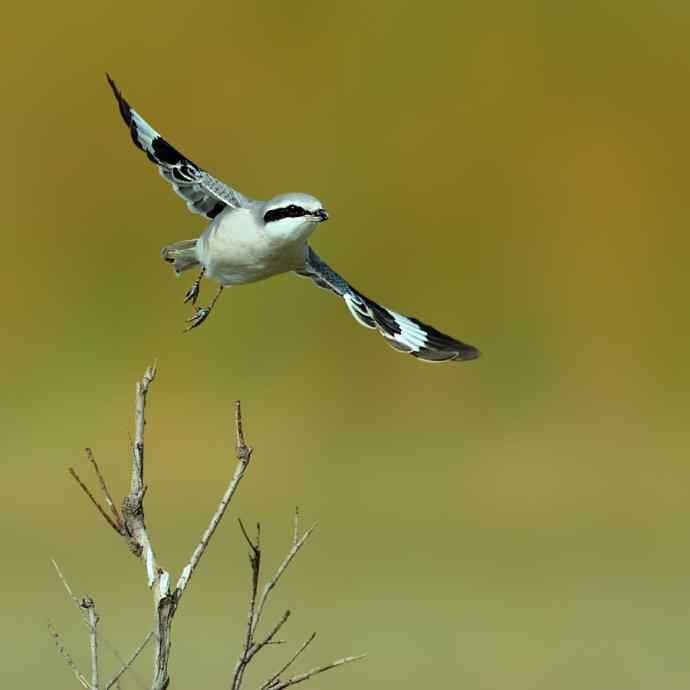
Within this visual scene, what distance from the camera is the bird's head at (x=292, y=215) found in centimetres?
336

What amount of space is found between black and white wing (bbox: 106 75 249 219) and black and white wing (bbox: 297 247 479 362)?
0.69 feet

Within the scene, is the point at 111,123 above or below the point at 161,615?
above

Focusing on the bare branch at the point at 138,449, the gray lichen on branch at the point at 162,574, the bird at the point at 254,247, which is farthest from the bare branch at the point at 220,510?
the bird at the point at 254,247

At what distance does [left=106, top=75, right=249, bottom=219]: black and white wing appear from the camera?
150 inches

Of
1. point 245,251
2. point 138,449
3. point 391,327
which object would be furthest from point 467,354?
point 138,449

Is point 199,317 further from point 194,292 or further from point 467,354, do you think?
point 467,354

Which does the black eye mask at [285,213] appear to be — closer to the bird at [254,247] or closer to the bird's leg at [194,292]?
the bird at [254,247]

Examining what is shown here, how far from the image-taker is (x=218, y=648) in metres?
8.62

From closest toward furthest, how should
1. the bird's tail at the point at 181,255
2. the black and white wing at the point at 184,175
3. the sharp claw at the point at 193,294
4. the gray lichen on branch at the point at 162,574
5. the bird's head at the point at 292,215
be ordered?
the gray lichen on branch at the point at 162,574 → the bird's head at the point at 292,215 → the sharp claw at the point at 193,294 → the black and white wing at the point at 184,175 → the bird's tail at the point at 181,255

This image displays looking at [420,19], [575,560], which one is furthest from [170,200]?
[575,560]

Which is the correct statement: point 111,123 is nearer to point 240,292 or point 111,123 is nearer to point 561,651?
point 240,292

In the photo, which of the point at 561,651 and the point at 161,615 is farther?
the point at 561,651

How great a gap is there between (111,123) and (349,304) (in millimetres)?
8362

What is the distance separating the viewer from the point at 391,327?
3.77m
